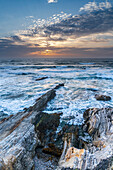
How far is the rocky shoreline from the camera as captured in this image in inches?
91.9

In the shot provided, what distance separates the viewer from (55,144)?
355 centimetres

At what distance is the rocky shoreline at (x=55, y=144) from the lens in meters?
2.33

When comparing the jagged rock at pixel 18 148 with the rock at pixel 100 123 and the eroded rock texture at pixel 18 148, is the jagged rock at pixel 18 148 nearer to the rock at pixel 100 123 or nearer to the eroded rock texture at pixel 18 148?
the eroded rock texture at pixel 18 148

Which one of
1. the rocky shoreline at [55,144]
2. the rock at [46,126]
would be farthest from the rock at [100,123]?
the rock at [46,126]

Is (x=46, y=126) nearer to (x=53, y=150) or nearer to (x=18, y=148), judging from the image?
(x=53, y=150)

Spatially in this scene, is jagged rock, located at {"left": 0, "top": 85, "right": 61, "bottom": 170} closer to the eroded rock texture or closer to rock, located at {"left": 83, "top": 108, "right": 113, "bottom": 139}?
the eroded rock texture

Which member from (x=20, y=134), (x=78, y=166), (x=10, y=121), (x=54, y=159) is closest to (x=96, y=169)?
(x=78, y=166)

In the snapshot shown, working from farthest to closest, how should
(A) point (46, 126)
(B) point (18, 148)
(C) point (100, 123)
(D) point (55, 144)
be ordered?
(A) point (46, 126), (C) point (100, 123), (D) point (55, 144), (B) point (18, 148)

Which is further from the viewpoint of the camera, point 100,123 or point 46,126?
point 46,126

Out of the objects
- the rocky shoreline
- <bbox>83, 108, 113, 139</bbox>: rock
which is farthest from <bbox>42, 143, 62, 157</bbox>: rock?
<bbox>83, 108, 113, 139</bbox>: rock

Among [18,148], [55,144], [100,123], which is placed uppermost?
[18,148]

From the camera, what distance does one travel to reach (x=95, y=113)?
4.85 metres

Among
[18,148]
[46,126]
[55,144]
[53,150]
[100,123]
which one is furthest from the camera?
[46,126]

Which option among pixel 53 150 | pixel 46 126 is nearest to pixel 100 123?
pixel 53 150
